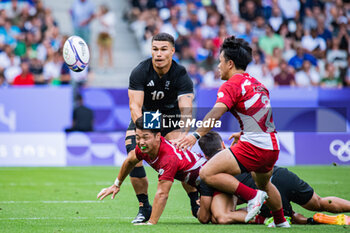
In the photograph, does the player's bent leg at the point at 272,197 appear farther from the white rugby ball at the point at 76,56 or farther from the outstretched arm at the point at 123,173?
the white rugby ball at the point at 76,56

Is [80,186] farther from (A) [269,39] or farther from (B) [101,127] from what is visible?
(A) [269,39]

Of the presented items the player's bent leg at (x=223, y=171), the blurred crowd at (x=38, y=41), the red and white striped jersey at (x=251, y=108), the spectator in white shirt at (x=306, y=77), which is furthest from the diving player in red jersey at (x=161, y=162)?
the spectator in white shirt at (x=306, y=77)

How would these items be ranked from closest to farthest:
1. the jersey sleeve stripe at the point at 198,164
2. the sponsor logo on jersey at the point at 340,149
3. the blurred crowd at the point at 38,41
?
the jersey sleeve stripe at the point at 198,164
the sponsor logo on jersey at the point at 340,149
the blurred crowd at the point at 38,41

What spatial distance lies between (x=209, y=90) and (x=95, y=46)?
6.00 m

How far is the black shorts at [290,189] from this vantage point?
723 centimetres

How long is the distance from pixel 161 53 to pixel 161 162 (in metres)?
1.69

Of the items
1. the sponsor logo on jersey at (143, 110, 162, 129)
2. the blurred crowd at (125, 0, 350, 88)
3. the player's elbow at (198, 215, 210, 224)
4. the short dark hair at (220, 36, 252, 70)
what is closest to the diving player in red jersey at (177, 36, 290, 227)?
the short dark hair at (220, 36, 252, 70)

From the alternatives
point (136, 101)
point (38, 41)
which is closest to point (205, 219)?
point (136, 101)

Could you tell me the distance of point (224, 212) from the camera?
7.23 metres

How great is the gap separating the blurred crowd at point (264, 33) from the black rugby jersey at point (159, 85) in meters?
9.85

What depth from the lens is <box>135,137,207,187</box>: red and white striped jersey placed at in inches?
278

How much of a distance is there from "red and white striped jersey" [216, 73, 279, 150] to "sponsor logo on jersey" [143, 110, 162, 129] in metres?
1.01

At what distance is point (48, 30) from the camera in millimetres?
19766

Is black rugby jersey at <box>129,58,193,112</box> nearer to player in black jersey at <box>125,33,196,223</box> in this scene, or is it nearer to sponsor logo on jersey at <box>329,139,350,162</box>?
player in black jersey at <box>125,33,196,223</box>
